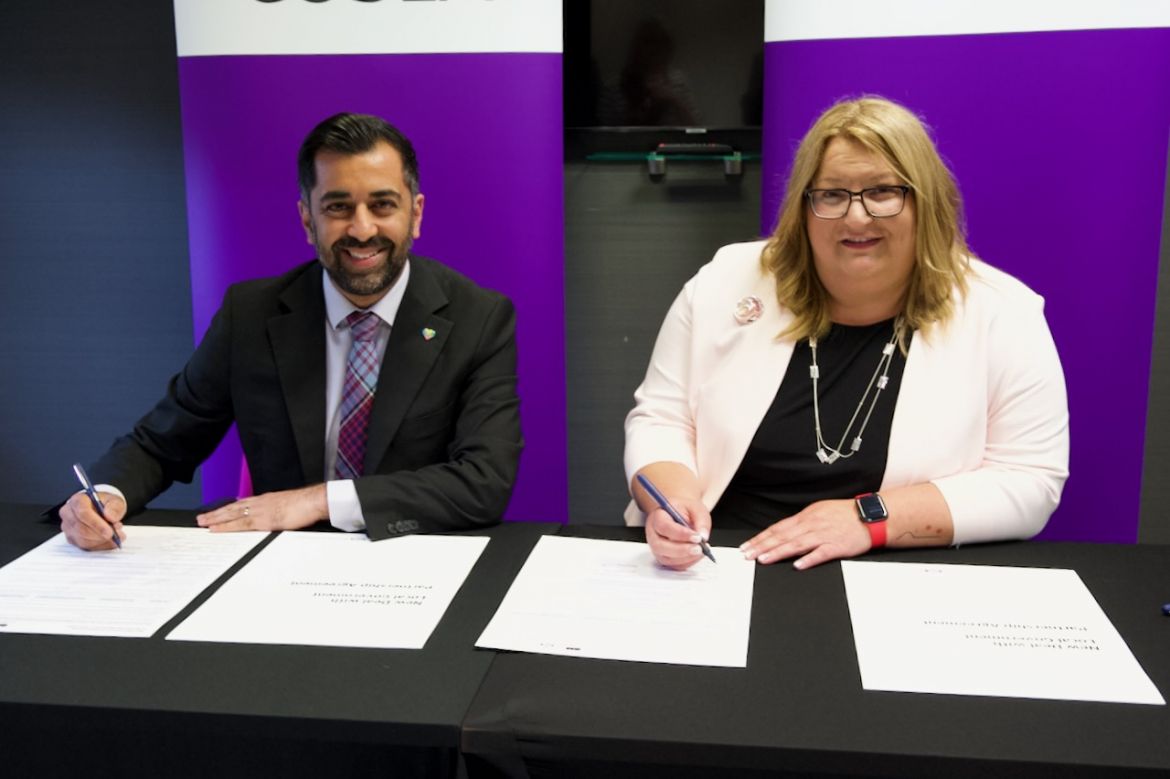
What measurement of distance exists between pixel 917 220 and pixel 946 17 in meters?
0.95

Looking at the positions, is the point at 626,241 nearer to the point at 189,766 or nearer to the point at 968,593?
the point at 968,593

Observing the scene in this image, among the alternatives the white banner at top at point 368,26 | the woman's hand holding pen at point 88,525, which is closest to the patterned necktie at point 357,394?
the woman's hand holding pen at point 88,525

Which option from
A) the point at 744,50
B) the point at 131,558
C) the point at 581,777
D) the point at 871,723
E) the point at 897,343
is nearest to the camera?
the point at 871,723

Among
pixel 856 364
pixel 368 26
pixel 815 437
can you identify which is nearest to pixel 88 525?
pixel 815 437

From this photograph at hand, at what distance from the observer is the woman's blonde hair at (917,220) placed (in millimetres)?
2002

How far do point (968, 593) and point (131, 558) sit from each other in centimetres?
123

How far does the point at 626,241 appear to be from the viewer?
3568 mm

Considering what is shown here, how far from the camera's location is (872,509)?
5.69 feet

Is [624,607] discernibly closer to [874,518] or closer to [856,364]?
[874,518]

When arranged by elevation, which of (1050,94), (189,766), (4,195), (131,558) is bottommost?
(189,766)

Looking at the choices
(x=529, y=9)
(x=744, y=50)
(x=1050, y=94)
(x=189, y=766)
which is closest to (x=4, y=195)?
(x=529, y=9)

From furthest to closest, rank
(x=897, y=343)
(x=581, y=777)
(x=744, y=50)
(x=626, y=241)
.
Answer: (x=626, y=241) < (x=744, y=50) < (x=897, y=343) < (x=581, y=777)

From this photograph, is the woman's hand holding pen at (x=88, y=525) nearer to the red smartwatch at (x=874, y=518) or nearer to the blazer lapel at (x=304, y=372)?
the blazer lapel at (x=304, y=372)

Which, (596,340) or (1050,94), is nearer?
(1050,94)
